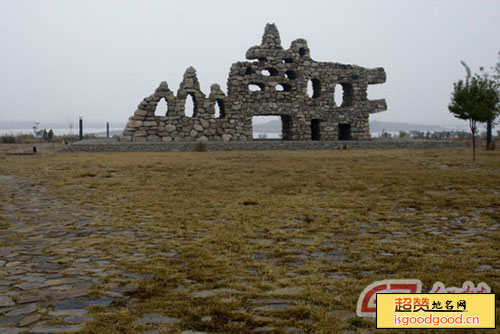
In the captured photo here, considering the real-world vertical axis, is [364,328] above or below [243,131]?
below

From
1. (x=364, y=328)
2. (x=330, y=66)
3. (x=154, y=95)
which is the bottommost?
(x=364, y=328)

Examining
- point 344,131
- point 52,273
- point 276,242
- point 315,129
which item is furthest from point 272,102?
point 52,273

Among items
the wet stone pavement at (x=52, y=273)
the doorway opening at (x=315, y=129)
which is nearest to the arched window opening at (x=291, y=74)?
the doorway opening at (x=315, y=129)

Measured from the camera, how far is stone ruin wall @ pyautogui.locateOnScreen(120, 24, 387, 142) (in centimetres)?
2780

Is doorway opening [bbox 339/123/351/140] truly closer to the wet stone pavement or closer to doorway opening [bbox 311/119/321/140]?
doorway opening [bbox 311/119/321/140]

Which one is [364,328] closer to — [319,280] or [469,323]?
[469,323]

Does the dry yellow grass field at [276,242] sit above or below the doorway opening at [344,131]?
below

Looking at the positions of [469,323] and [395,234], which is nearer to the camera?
[469,323]

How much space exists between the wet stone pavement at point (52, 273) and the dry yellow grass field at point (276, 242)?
10 centimetres

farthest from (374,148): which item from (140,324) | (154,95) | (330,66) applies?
(140,324)

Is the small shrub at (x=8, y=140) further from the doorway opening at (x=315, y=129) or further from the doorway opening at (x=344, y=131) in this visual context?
the doorway opening at (x=344, y=131)

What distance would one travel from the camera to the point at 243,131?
2962 centimetres

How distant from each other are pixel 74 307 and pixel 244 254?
201 centimetres

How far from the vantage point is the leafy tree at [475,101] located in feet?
61.2
